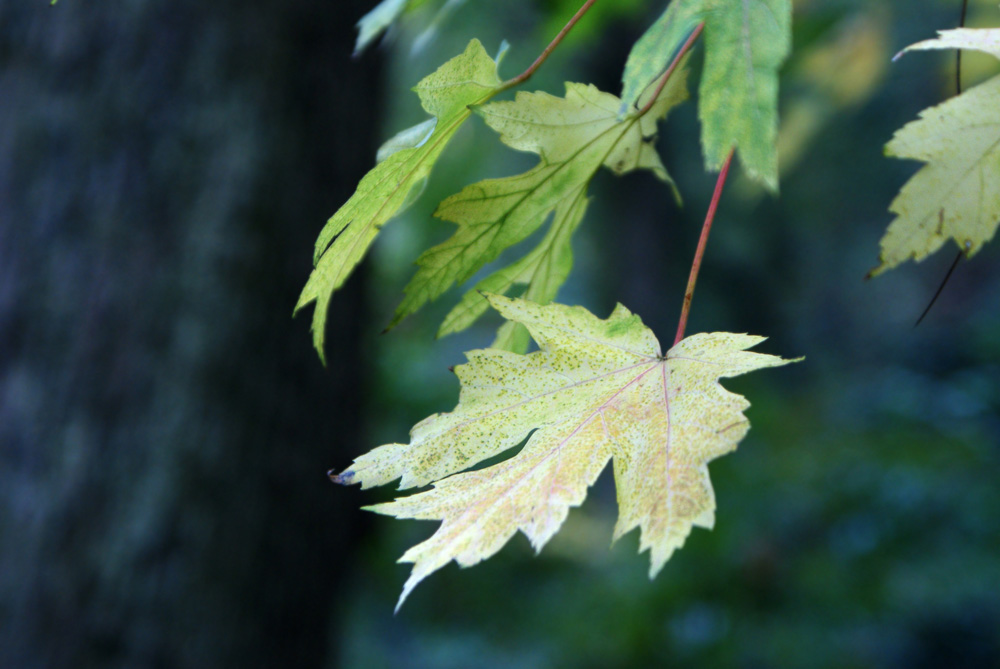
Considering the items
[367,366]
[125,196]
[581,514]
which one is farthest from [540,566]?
[125,196]

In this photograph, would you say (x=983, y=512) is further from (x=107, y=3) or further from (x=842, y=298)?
(x=842, y=298)

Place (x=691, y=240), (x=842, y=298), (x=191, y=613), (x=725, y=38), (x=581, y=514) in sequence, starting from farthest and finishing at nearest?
1. (x=842, y=298)
2. (x=691, y=240)
3. (x=581, y=514)
4. (x=191, y=613)
5. (x=725, y=38)

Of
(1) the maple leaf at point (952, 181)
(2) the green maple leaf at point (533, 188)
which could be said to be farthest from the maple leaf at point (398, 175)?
(1) the maple leaf at point (952, 181)

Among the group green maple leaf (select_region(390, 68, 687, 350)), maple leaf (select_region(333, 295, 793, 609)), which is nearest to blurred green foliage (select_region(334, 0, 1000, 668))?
green maple leaf (select_region(390, 68, 687, 350))

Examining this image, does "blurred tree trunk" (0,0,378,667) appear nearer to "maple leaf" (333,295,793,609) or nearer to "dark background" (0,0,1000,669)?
"dark background" (0,0,1000,669)

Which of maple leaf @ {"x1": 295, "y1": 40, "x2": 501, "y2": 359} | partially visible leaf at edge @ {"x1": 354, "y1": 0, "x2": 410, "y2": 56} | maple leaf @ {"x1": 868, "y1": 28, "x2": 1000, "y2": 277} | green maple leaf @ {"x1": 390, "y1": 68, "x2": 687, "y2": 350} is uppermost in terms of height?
partially visible leaf at edge @ {"x1": 354, "y1": 0, "x2": 410, "y2": 56}

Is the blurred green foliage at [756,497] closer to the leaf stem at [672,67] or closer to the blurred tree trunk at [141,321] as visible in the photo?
the blurred tree trunk at [141,321]
